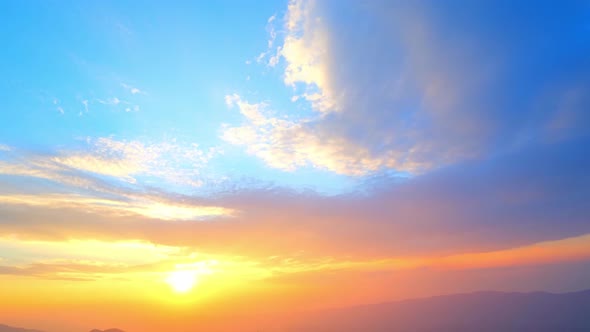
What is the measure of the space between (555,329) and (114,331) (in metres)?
257

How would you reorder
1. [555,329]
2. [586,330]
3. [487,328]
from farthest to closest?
[487,328], [555,329], [586,330]

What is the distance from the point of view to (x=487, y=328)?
647 ft

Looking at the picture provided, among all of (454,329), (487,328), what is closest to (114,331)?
(454,329)

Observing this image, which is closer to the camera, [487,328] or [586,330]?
[586,330]

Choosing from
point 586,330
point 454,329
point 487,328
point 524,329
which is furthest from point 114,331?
point 586,330

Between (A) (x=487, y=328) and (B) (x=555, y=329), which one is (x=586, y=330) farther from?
(A) (x=487, y=328)

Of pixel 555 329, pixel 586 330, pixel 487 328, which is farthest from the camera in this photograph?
pixel 487 328

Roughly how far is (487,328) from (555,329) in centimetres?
3361

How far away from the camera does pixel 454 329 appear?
19912 cm

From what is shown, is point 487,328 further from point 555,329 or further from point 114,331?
point 114,331

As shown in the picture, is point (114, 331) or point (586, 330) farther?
point (114, 331)

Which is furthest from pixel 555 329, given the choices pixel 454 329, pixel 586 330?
pixel 454 329

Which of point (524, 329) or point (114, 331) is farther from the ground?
point (114, 331)

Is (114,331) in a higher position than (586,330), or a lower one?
higher
